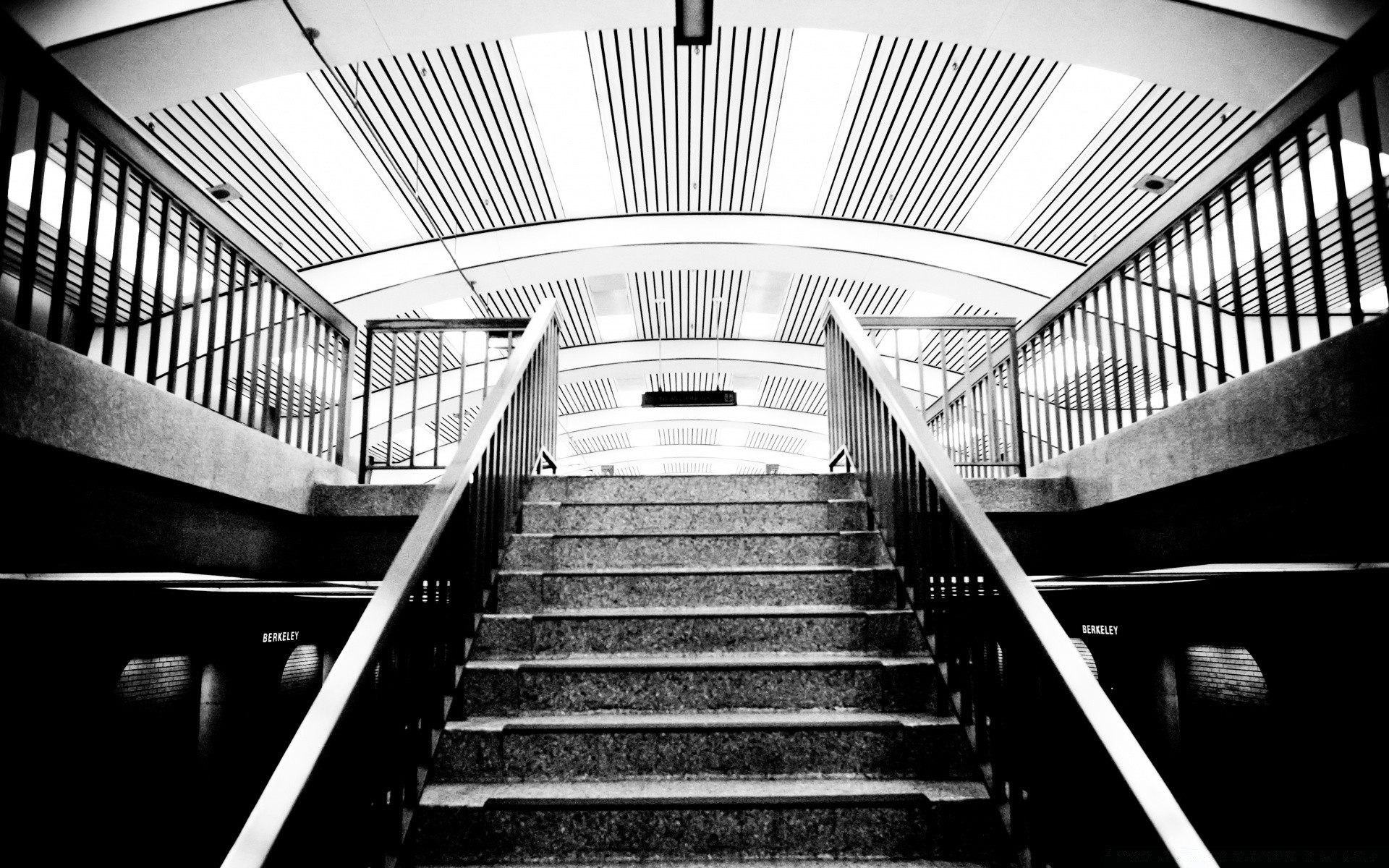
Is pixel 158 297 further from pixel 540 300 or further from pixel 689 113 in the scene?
pixel 540 300

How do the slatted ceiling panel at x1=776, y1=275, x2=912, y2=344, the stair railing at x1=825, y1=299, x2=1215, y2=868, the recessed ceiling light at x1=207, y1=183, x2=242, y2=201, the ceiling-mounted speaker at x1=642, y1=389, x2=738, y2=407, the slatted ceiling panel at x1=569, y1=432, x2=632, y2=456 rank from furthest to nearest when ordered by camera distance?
1. the slatted ceiling panel at x1=569, y1=432, x2=632, y2=456
2. the ceiling-mounted speaker at x1=642, y1=389, x2=738, y2=407
3. the slatted ceiling panel at x1=776, y1=275, x2=912, y2=344
4. the recessed ceiling light at x1=207, y1=183, x2=242, y2=201
5. the stair railing at x1=825, y1=299, x2=1215, y2=868

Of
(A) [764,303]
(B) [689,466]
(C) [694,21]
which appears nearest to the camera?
(C) [694,21]

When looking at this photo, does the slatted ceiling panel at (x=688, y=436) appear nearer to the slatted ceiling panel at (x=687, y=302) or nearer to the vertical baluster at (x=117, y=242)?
the slatted ceiling panel at (x=687, y=302)

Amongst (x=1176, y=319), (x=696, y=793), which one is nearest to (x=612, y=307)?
(x=1176, y=319)

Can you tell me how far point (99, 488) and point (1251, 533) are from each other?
14.2 feet

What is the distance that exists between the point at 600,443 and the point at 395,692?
1839 cm

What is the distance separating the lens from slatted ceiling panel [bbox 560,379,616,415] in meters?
15.2

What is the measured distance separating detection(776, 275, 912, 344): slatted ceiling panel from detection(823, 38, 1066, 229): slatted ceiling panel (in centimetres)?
183

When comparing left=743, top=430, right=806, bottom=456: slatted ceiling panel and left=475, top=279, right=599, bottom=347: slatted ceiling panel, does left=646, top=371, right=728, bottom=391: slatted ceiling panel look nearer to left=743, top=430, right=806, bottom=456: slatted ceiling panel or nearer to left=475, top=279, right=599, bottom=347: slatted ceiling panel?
left=475, top=279, right=599, bottom=347: slatted ceiling panel

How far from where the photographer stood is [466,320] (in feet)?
16.0

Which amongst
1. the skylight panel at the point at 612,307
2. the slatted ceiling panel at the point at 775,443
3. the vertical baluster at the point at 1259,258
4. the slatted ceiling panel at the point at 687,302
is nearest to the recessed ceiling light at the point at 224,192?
the skylight panel at the point at 612,307

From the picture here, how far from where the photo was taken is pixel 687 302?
1182cm

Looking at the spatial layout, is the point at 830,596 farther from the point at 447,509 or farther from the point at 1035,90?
the point at 1035,90

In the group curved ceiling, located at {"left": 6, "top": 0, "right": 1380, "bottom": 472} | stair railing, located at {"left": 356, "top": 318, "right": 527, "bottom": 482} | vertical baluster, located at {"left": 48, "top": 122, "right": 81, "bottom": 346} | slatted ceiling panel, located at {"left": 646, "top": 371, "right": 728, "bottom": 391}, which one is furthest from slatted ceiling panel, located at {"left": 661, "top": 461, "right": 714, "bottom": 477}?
vertical baluster, located at {"left": 48, "top": 122, "right": 81, "bottom": 346}
